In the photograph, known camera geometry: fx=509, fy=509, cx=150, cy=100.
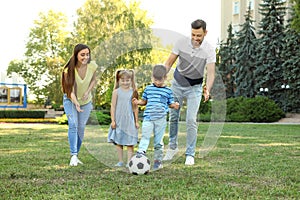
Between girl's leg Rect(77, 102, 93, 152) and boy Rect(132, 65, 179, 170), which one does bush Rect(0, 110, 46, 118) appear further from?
boy Rect(132, 65, 179, 170)

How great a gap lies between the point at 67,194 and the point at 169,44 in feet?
8.24

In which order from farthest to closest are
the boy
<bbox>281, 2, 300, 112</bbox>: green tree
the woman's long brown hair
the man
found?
<bbox>281, 2, 300, 112</bbox>: green tree, the woman's long brown hair, the man, the boy

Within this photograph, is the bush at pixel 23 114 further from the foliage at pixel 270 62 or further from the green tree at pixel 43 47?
the green tree at pixel 43 47

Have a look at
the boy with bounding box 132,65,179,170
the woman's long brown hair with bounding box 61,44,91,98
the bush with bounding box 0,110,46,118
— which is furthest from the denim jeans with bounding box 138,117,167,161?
the bush with bounding box 0,110,46,118

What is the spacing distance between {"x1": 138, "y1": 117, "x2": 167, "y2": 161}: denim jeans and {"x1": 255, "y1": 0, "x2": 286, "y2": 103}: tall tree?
25623 millimetres

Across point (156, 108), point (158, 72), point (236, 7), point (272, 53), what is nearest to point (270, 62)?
point (272, 53)

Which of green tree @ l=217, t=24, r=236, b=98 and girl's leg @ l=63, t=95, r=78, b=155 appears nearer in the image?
girl's leg @ l=63, t=95, r=78, b=155

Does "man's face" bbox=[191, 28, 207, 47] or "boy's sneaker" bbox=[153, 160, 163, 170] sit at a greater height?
"man's face" bbox=[191, 28, 207, 47]

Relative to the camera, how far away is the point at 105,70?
19.6 ft

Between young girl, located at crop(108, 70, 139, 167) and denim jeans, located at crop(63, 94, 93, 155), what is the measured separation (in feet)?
1.87

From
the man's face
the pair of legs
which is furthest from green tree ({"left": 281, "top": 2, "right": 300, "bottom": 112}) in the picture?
the pair of legs

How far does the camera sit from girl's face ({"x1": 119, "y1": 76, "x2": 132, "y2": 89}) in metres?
5.80

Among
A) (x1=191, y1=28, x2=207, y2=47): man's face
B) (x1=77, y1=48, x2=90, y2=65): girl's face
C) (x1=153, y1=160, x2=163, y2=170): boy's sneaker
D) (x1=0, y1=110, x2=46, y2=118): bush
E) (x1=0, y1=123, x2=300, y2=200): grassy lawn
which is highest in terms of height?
(x1=191, y1=28, x2=207, y2=47): man's face

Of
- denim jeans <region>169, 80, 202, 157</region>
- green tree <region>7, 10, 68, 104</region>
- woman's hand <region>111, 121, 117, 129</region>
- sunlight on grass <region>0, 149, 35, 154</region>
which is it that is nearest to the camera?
woman's hand <region>111, 121, 117, 129</region>
